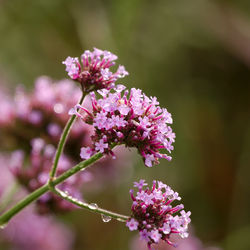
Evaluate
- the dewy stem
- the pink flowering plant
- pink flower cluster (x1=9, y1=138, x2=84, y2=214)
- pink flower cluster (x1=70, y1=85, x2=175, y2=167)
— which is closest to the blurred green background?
pink flower cluster (x1=9, y1=138, x2=84, y2=214)

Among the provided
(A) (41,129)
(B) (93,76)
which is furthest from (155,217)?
(A) (41,129)

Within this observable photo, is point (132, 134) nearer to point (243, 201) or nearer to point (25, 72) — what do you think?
point (243, 201)

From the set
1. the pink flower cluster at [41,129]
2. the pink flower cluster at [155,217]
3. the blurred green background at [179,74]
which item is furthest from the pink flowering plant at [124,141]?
the blurred green background at [179,74]

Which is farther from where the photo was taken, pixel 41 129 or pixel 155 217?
pixel 41 129

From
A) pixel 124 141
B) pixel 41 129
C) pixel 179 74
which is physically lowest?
pixel 124 141

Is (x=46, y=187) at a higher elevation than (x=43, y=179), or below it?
below

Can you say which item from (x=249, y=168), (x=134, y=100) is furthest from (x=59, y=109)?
(x=249, y=168)

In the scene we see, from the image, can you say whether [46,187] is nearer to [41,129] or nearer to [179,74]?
[41,129]

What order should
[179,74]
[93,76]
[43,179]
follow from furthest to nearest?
1. [179,74]
2. [43,179]
3. [93,76]
